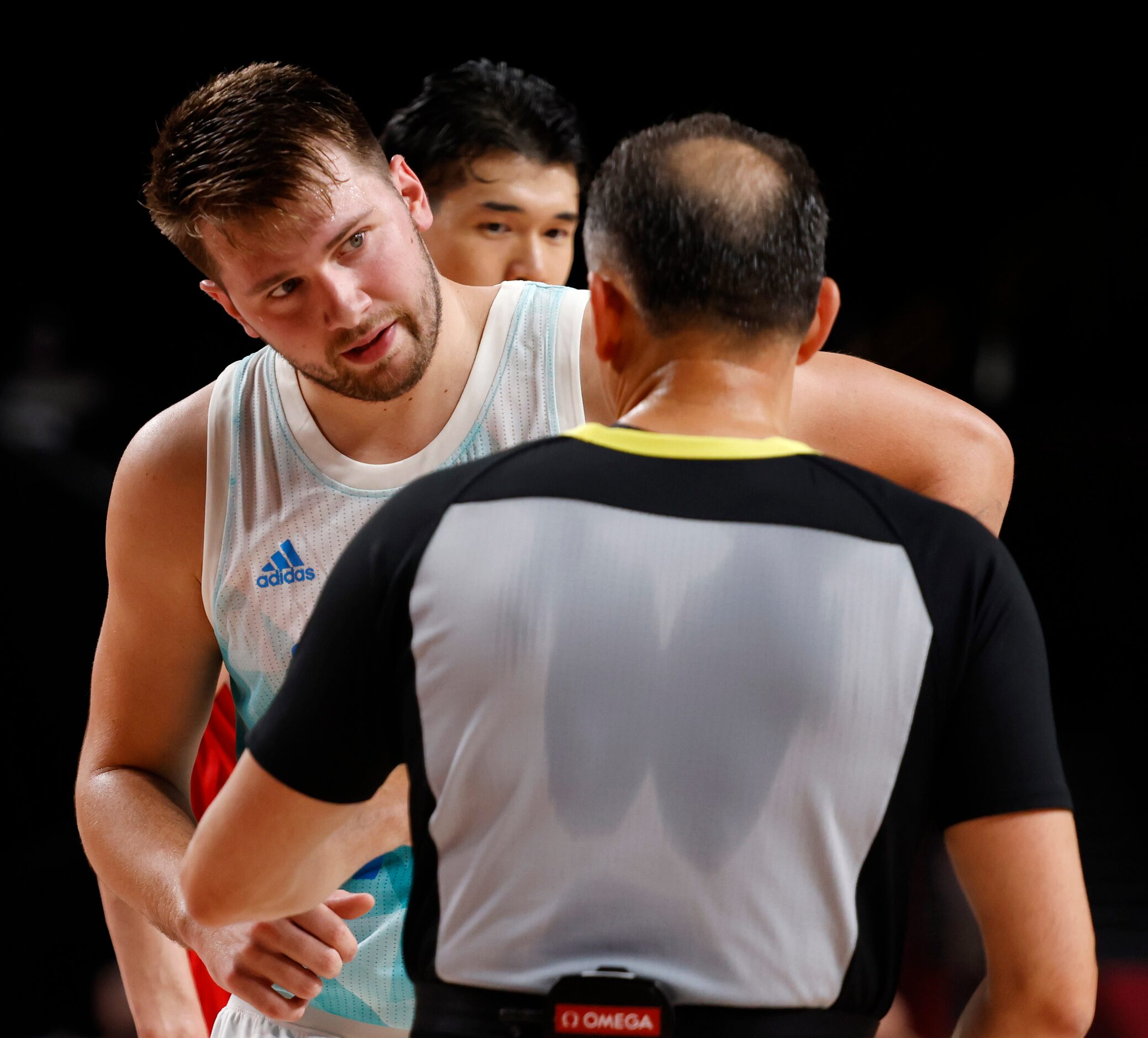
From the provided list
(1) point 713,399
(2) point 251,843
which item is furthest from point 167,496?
(1) point 713,399

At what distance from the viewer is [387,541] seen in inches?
33.8

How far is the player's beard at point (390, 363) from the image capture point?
1.42m

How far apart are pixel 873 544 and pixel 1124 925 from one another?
10.1 ft

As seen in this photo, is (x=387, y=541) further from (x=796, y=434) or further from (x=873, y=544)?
(x=796, y=434)

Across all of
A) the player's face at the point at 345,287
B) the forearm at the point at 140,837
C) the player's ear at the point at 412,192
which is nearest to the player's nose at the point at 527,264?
the player's ear at the point at 412,192

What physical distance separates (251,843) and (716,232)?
530 mm

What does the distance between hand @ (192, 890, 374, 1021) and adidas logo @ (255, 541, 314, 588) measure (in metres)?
0.38

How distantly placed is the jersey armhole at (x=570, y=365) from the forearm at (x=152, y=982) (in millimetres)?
925

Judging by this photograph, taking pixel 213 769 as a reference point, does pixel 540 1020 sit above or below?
above

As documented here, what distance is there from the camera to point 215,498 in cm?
149

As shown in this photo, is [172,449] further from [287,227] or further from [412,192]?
[412,192]

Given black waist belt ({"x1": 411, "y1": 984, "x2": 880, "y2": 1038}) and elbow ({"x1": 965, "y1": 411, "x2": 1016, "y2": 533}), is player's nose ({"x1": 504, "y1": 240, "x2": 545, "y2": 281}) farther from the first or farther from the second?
black waist belt ({"x1": 411, "y1": 984, "x2": 880, "y2": 1038})

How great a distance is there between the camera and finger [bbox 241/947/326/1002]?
1.16 meters

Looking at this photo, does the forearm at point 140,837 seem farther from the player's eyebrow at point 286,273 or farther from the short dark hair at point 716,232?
the short dark hair at point 716,232
